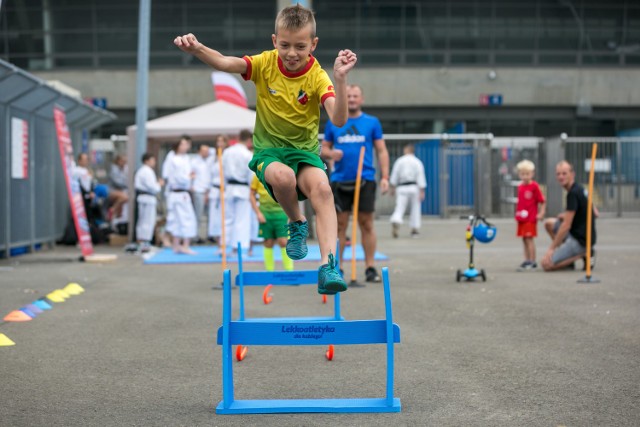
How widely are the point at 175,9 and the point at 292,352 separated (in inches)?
1043

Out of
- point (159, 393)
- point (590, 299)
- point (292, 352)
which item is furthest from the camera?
point (590, 299)

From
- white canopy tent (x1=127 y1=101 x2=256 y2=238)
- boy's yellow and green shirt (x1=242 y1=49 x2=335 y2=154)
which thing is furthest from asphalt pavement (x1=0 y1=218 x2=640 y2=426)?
white canopy tent (x1=127 y1=101 x2=256 y2=238)

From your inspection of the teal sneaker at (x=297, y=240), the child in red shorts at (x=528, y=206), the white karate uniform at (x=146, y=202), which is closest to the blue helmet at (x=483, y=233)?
the child in red shorts at (x=528, y=206)

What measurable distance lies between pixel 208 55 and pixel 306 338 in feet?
5.69

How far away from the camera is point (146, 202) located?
637 inches

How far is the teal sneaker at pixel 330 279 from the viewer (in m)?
5.03

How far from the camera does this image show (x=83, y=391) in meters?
5.50

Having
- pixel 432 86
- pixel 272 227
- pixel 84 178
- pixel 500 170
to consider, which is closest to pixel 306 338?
pixel 272 227

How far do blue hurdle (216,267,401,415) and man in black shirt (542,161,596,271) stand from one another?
7.46 metres

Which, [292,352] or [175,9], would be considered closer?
[292,352]

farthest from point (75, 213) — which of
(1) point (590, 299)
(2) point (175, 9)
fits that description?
(2) point (175, 9)

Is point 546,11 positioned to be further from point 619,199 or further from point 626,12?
point 619,199

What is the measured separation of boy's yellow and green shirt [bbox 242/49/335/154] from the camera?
555 centimetres

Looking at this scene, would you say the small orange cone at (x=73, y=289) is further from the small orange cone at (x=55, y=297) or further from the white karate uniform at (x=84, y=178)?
the white karate uniform at (x=84, y=178)
